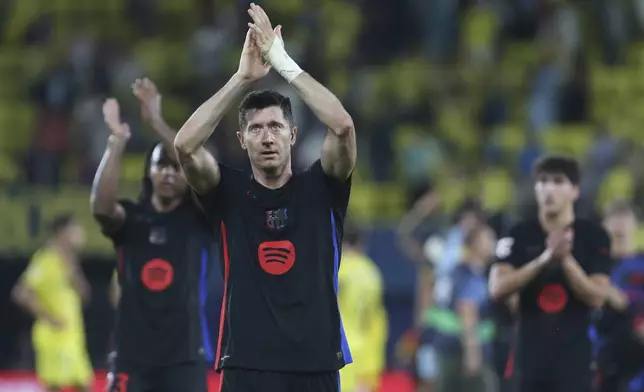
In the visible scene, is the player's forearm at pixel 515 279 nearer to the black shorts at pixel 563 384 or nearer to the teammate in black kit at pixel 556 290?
the teammate in black kit at pixel 556 290

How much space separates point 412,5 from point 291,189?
43.9ft

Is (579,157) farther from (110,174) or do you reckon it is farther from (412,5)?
(110,174)

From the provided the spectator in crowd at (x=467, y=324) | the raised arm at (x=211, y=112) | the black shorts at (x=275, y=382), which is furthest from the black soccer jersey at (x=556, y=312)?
the spectator in crowd at (x=467, y=324)

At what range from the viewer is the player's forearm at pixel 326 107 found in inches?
234

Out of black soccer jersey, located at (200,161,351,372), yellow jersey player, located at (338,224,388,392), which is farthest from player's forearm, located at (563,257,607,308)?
yellow jersey player, located at (338,224,388,392)

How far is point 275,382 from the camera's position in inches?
237

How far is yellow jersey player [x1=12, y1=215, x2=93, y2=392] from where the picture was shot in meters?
13.9

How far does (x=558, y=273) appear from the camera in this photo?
8.00 meters

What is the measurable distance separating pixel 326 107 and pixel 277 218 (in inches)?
22.7

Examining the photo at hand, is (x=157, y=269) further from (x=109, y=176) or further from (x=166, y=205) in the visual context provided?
(x=109, y=176)

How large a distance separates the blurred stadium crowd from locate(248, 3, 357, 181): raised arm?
9909mm

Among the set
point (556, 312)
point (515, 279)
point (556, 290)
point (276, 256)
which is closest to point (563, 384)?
point (556, 312)

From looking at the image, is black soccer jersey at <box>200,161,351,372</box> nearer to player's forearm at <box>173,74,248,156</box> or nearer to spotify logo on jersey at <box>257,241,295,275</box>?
spotify logo on jersey at <box>257,241,295,275</box>

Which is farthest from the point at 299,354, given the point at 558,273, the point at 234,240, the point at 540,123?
the point at 540,123
